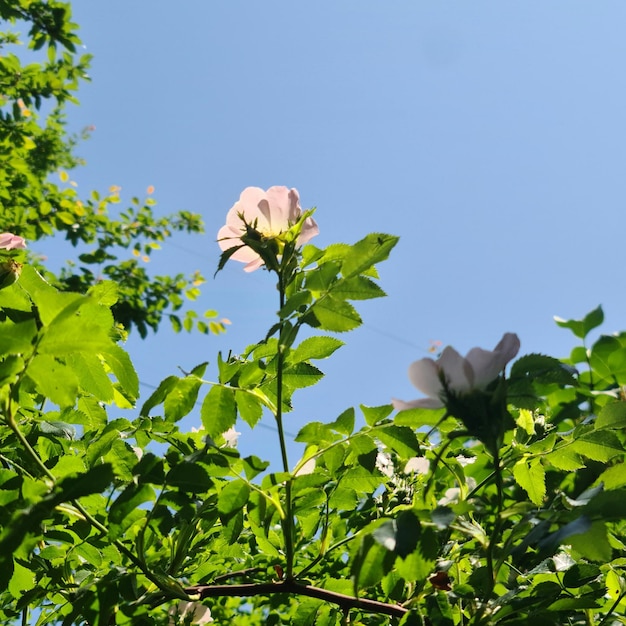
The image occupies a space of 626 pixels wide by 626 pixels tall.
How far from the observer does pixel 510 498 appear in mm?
1237

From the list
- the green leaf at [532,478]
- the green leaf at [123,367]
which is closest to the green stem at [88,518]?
the green leaf at [123,367]

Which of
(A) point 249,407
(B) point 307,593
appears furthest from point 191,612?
(A) point 249,407

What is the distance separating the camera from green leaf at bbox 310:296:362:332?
705 mm

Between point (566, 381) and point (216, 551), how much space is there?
2.24 feet

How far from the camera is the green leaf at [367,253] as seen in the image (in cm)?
69

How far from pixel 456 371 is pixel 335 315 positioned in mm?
189

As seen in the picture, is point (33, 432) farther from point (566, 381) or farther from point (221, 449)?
point (566, 381)

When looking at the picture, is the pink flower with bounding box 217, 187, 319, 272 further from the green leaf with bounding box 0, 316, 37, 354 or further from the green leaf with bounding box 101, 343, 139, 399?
the green leaf with bounding box 0, 316, 37, 354

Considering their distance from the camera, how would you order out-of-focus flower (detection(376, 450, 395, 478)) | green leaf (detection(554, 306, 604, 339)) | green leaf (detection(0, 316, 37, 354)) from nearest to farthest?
1. green leaf (detection(0, 316, 37, 354))
2. out-of-focus flower (detection(376, 450, 395, 478))
3. green leaf (detection(554, 306, 604, 339))

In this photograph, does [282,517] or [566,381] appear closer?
[566,381]

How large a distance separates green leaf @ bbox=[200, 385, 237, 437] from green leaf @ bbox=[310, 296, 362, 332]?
0.15 meters

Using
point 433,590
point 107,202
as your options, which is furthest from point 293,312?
point 107,202

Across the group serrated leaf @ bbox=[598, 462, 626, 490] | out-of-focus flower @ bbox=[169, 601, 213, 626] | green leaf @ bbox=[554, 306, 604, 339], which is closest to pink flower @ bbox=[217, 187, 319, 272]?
serrated leaf @ bbox=[598, 462, 626, 490]

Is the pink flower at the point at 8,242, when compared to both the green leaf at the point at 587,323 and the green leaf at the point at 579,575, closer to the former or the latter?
the green leaf at the point at 579,575
